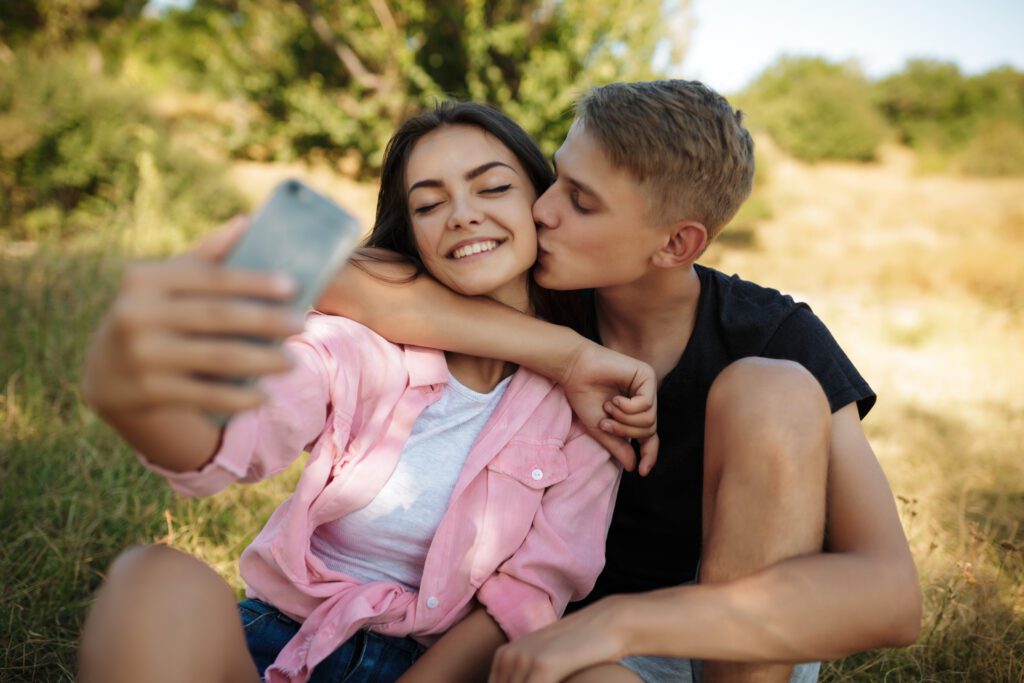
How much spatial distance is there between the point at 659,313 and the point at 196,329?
4.73 ft

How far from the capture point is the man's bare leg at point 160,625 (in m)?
1.14

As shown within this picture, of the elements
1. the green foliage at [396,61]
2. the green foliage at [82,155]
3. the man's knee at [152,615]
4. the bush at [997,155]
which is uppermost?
the bush at [997,155]

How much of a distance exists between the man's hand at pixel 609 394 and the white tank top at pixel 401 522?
1.04 feet

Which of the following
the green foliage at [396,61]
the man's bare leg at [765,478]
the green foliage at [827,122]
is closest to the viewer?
the man's bare leg at [765,478]

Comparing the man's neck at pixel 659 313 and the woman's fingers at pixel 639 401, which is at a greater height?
the man's neck at pixel 659 313

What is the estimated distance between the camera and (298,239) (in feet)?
2.91

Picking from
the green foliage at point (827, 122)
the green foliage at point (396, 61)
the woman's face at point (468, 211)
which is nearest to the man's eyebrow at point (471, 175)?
the woman's face at point (468, 211)

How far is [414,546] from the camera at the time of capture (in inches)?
68.3

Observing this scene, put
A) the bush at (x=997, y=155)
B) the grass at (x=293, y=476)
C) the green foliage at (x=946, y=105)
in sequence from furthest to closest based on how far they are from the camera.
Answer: the green foliage at (x=946, y=105)
the bush at (x=997, y=155)
the grass at (x=293, y=476)

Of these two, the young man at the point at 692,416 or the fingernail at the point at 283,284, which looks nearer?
the fingernail at the point at 283,284

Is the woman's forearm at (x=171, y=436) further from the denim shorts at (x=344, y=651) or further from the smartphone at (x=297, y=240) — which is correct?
the denim shorts at (x=344, y=651)

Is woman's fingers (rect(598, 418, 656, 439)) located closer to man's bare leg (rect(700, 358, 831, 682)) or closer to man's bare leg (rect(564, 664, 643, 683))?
man's bare leg (rect(700, 358, 831, 682))

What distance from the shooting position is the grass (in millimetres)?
2266

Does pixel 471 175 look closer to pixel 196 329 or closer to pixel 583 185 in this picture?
pixel 583 185
